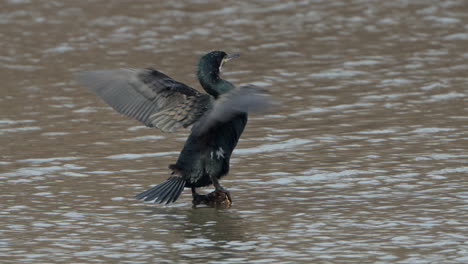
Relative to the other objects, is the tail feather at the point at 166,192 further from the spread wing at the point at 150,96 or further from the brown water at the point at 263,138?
the spread wing at the point at 150,96

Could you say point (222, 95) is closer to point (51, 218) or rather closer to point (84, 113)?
point (51, 218)

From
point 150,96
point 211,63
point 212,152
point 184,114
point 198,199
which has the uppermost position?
point 211,63

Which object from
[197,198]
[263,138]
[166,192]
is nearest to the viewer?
[166,192]

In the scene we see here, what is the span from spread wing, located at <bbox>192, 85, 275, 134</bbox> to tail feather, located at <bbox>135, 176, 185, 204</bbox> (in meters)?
0.60

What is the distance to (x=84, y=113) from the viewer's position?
11250 mm

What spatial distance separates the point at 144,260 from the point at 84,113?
5.03m

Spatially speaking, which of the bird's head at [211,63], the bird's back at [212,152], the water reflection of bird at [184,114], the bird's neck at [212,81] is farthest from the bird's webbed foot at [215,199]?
the bird's head at [211,63]

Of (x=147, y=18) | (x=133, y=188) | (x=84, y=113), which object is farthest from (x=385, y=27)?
(x=133, y=188)

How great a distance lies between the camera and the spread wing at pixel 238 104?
6918 mm

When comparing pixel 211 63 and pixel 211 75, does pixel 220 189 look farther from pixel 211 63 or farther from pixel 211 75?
pixel 211 63

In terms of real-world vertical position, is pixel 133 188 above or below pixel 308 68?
below

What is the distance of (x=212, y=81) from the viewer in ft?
26.3

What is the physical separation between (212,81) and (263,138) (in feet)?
7.14

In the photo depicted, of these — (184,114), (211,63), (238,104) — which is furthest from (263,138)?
(238,104)
